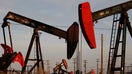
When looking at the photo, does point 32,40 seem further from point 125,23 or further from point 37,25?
point 125,23

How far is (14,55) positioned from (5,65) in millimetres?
715

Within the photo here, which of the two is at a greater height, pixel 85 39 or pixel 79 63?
pixel 85 39

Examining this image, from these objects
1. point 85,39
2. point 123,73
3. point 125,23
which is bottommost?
point 123,73

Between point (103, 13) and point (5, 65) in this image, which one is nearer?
point (103, 13)

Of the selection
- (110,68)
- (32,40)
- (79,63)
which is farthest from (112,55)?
(32,40)

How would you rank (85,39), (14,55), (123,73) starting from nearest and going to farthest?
(85,39), (123,73), (14,55)

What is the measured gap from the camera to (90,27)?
32.3ft

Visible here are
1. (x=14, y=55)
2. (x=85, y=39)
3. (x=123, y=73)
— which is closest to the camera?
(x=85, y=39)

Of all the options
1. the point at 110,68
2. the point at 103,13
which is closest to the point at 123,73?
the point at 110,68

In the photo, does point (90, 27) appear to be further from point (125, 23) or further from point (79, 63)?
point (125, 23)

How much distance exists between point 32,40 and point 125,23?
18.9ft

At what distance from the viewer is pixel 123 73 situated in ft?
40.6

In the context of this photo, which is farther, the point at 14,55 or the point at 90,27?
the point at 14,55

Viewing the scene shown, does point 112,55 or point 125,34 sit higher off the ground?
point 125,34
